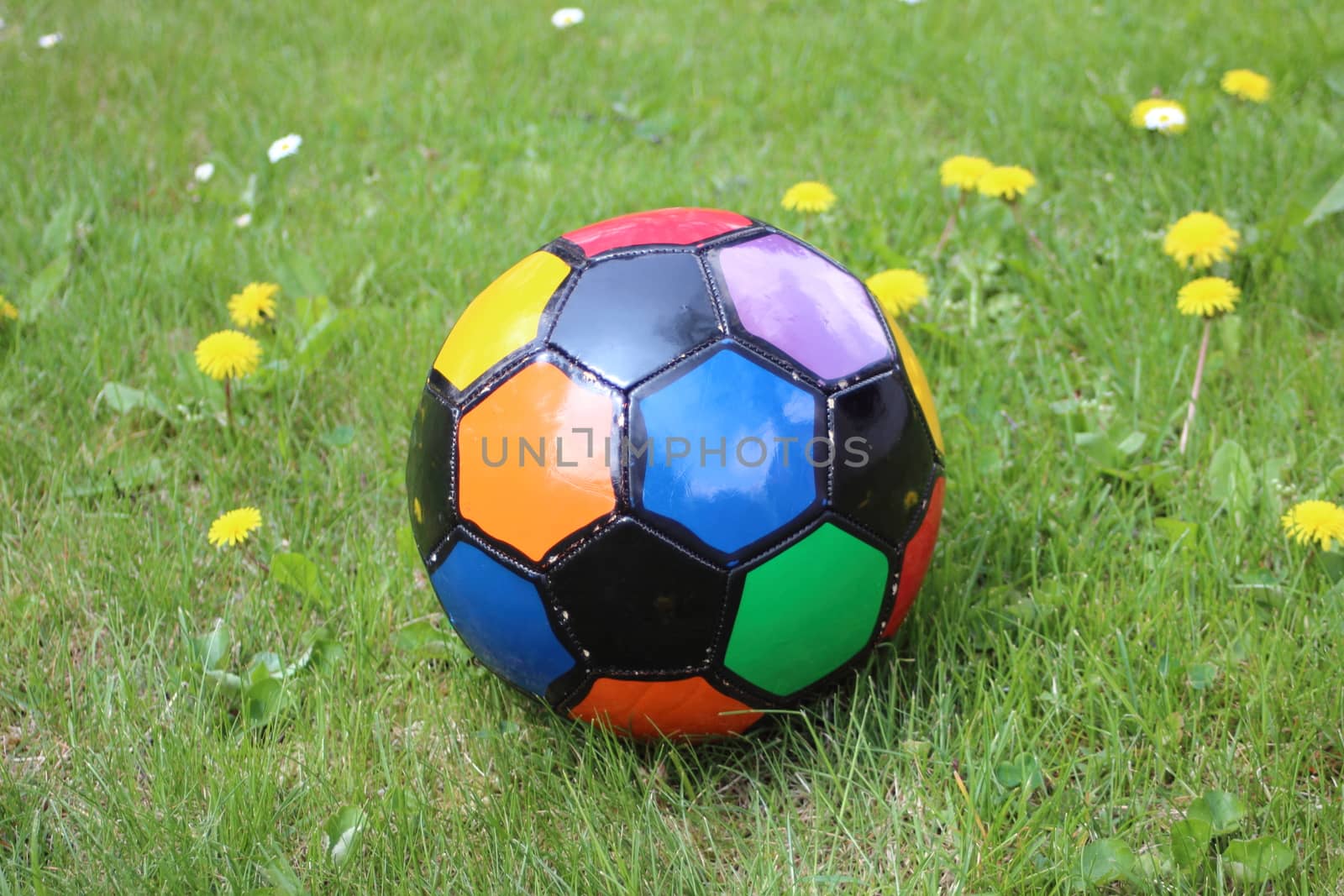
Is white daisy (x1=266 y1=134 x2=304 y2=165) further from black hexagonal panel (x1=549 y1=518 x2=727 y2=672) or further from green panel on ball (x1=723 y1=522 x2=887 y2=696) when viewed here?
green panel on ball (x1=723 y1=522 x2=887 y2=696)

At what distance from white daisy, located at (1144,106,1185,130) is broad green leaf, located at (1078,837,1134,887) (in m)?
2.52

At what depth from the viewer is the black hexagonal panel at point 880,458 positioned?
171 centimetres

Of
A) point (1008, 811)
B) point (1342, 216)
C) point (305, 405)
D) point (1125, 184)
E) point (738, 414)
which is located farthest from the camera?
point (1125, 184)

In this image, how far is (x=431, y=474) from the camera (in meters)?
1.82

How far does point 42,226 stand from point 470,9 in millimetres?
2429

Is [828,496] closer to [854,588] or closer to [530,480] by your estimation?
[854,588]

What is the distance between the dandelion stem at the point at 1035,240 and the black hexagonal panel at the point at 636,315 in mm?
1657

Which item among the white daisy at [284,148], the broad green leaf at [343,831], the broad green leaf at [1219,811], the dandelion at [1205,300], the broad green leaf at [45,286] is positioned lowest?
the broad green leaf at [343,831]

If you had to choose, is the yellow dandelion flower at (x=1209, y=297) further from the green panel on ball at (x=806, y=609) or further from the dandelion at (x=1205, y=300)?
the green panel on ball at (x=806, y=609)

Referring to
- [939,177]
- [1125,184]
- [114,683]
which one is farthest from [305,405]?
[1125,184]

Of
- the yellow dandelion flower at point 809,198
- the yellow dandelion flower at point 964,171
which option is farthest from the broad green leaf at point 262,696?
the yellow dandelion flower at point 964,171

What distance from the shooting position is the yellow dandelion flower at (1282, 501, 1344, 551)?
2055 mm

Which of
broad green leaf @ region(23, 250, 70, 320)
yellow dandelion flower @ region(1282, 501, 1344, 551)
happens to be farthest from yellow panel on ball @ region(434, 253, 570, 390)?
broad green leaf @ region(23, 250, 70, 320)

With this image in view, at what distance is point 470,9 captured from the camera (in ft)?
17.1
